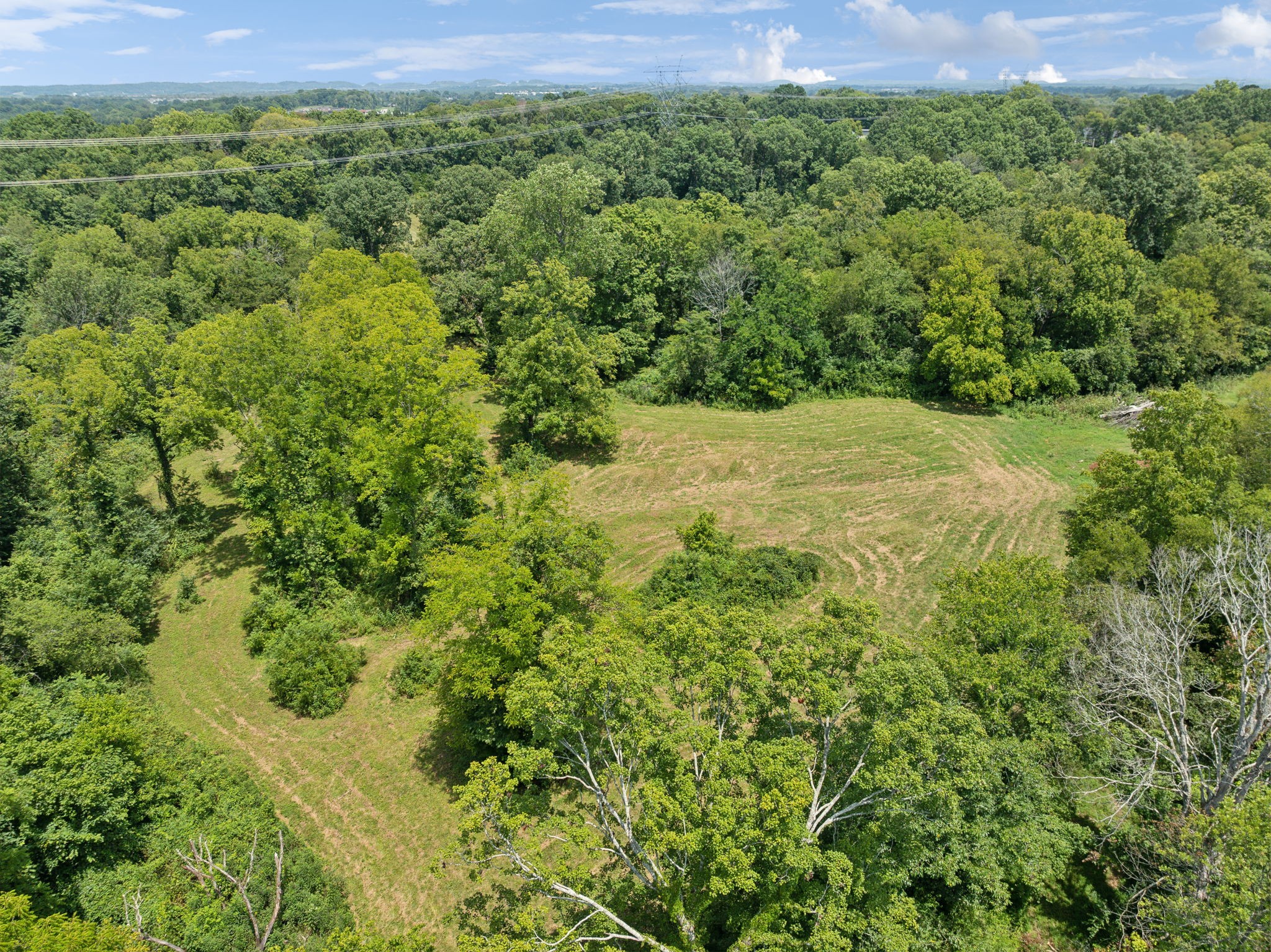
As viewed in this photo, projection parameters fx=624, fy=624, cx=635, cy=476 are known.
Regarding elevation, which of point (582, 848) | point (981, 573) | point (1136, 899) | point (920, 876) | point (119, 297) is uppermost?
point (119, 297)

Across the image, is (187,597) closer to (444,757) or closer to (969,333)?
(444,757)

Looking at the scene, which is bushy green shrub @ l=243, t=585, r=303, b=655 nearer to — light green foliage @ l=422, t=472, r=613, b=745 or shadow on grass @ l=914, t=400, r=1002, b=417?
light green foliage @ l=422, t=472, r=613, b=745

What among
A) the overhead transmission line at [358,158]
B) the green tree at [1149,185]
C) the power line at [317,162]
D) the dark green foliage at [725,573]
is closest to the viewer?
the dark green foliage at [725,573]

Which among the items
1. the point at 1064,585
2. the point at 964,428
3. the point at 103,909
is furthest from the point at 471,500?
the point at 964,428

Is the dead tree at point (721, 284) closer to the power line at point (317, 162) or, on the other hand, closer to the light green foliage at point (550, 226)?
the light green foliage at point (550, 226)

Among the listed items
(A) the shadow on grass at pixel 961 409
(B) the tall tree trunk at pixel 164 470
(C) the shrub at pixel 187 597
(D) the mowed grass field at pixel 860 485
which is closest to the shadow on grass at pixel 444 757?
(D) the mowed grass field at pixel 860 485

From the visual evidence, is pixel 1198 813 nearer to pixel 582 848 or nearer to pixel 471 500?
pixel 582 848
